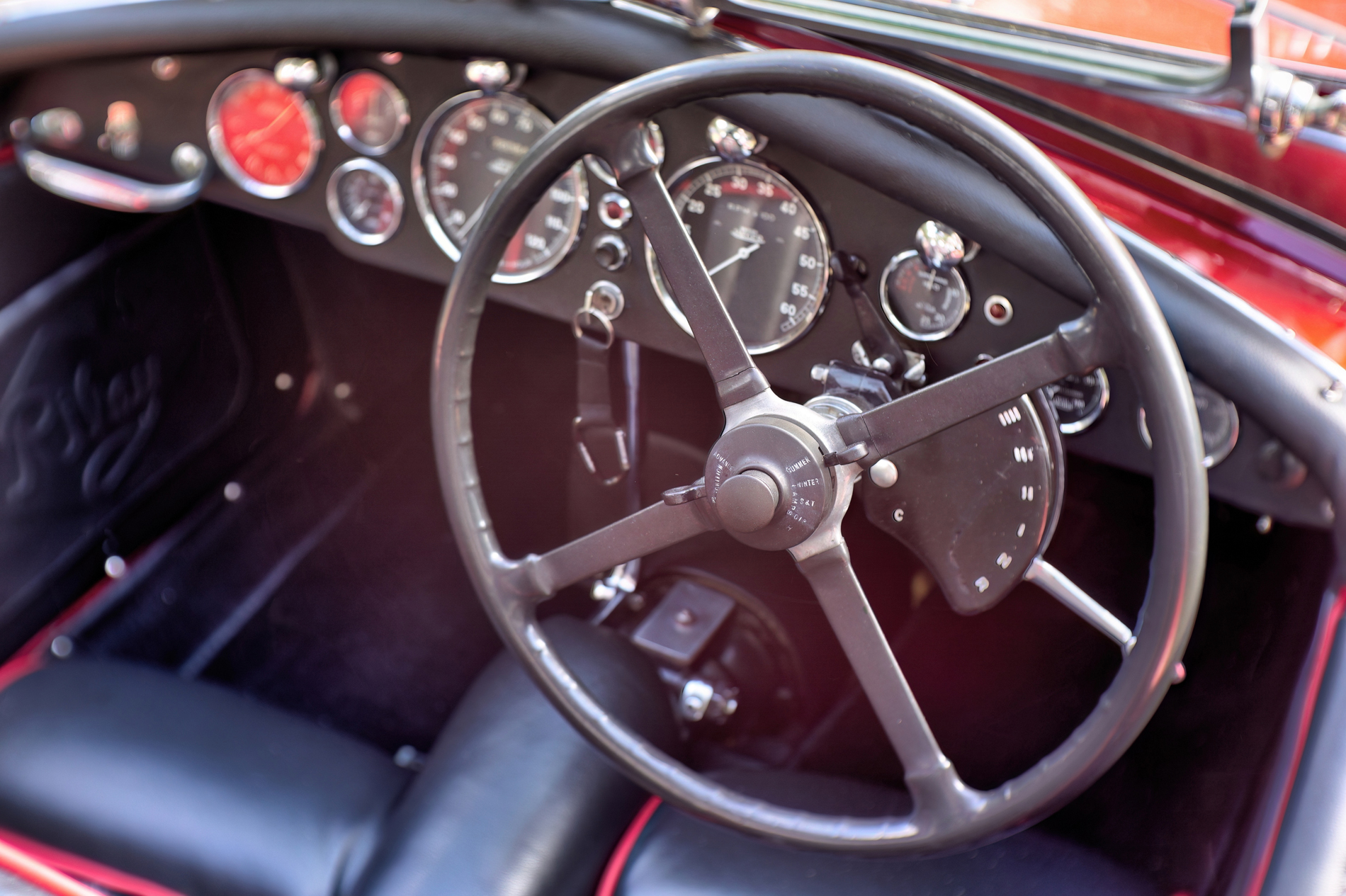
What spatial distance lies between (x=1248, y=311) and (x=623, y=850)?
872mm

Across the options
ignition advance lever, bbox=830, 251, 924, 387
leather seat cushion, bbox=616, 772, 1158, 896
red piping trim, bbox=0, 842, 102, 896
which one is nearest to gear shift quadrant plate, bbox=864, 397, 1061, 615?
ignition advance lever, bbox=830, 251, 924, 387

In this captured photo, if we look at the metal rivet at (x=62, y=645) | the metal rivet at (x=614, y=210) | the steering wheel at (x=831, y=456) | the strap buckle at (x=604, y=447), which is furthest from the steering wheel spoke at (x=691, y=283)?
the metal rivet at (x=62, y=645)

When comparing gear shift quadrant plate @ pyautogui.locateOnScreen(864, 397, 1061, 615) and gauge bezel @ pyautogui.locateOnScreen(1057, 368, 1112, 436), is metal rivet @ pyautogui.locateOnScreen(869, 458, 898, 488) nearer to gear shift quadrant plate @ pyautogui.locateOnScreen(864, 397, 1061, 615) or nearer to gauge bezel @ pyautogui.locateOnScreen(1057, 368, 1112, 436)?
gear shift quadrant plate @ pyautogui.locateOnScreen(864, 397, 1061, 615)

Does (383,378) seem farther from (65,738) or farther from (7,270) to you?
(65,738)

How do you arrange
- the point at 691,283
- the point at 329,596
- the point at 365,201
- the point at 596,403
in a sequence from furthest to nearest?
the point at 329,596, the point at 365,201, the point at 596,403, the point at 691,283

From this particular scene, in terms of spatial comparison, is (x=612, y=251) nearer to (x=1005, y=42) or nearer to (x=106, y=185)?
(x=1005, y=42)

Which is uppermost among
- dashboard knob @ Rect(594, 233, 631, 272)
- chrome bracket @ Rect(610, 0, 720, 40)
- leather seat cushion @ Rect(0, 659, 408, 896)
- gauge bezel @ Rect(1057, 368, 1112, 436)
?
chrome bracket @ Rect(610, 0, 720, 40)

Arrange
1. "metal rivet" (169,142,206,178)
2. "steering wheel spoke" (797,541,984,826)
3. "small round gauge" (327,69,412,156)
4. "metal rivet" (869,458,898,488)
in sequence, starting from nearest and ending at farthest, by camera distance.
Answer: "steering wheel spoke" (797,541,984,826) → "metal rivet" (869,458,898,488) → "small round gauge" (327,69,412,156) → "metal rivet" (169,142,206,178)

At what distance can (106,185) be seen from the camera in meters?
1.64

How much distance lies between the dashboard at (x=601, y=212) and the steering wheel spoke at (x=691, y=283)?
12cm

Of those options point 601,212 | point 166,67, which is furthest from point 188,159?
point 601,212

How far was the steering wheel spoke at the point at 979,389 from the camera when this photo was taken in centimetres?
89

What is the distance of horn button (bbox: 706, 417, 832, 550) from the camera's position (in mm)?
978

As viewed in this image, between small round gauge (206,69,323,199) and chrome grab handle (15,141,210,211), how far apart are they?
58mm
